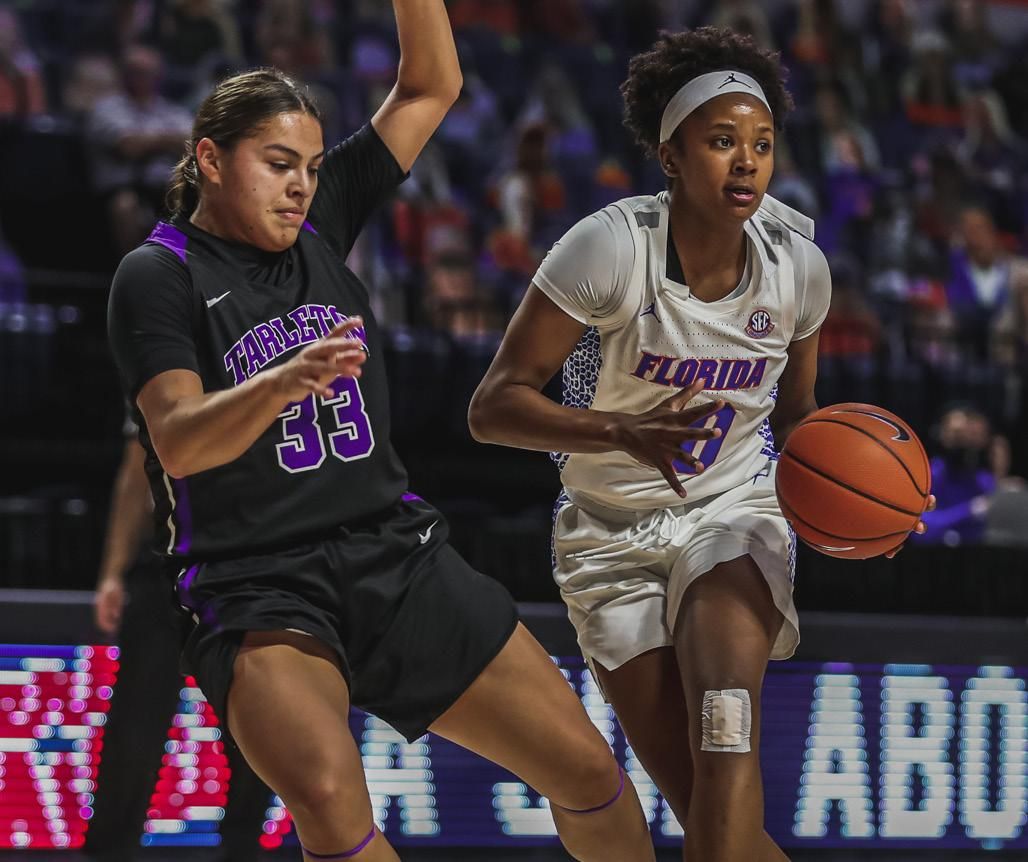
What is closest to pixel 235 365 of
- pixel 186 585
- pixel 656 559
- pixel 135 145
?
pixel 186 585

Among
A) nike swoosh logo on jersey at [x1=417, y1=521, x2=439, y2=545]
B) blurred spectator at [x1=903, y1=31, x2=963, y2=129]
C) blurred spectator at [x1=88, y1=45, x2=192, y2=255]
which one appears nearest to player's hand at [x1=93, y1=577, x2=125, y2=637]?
nike swoosh logo on jersey at [x1=417, y1=521, x2=439, y2=545]

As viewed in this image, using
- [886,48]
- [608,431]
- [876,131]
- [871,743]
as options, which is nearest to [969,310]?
[876,131]

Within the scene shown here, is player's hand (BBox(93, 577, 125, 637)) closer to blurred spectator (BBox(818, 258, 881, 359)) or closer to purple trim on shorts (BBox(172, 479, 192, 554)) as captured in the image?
purple trim on shorts (BBox(172, 479, 192, 554))

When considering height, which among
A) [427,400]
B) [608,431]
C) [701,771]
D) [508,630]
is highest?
[608,431]

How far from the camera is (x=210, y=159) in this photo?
3008 millimetres

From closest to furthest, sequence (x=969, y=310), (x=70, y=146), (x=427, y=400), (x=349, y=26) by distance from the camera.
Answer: (x=427, y=400), (x=70, y=146), (x=969, y=310), (x=349, y=26)

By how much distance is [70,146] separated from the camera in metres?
7.68

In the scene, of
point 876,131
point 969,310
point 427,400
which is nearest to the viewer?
point 427,400

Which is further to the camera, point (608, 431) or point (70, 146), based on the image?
point (70, 146)

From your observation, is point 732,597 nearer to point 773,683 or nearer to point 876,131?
point 773,683

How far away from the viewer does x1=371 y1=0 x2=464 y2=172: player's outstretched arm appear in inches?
134

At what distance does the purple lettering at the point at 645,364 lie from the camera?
10.8 ft

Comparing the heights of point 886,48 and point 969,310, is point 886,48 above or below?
above

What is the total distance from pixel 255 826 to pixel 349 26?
7.19 meters
